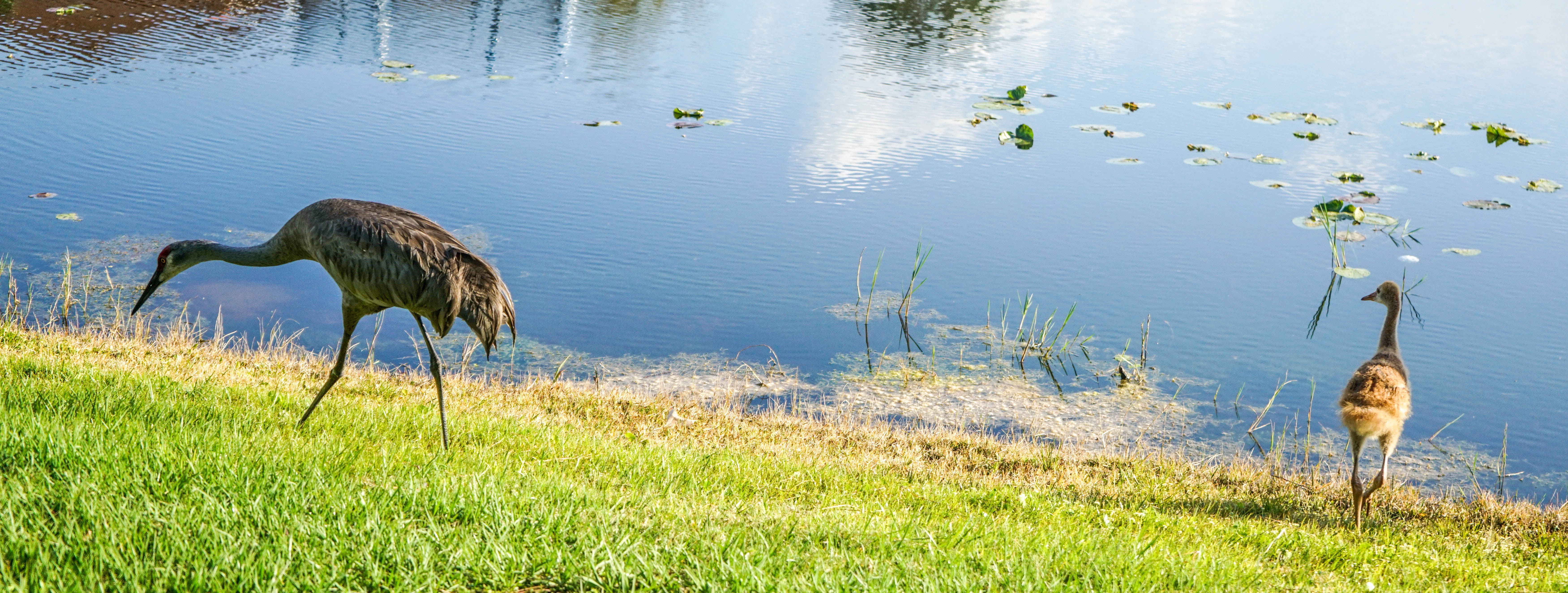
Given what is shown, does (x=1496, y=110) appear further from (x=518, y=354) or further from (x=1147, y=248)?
(x=518, y=354)

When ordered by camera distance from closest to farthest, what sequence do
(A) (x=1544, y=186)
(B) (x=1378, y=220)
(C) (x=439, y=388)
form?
(C) (x=439, y=388) → (B) (x=1378, y=220) → (A) (x=1544, y=186)

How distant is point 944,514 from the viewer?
5.18m

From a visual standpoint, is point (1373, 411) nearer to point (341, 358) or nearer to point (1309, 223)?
point (341, 358)

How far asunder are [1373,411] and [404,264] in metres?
5.34

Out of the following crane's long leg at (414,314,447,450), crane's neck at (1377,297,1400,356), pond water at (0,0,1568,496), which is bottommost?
pond water at (0,0,1568,496)

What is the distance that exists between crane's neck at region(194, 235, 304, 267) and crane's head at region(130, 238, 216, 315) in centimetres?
2

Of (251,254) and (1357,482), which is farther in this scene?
(251,254)

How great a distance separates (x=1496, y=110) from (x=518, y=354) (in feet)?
60.3

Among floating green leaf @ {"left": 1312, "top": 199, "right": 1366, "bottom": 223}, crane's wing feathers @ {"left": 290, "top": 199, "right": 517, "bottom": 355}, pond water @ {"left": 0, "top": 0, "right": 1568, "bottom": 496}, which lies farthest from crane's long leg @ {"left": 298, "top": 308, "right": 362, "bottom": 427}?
floating green leaf @ {"left": 1312, "top": 199, "right": 1366, "bottom": 223}

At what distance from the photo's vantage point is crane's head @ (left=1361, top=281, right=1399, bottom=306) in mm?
8125

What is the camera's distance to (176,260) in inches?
252

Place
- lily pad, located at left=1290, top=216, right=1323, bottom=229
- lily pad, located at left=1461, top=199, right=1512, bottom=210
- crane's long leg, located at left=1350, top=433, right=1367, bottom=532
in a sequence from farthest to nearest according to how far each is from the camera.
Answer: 1. lily pad, located at left=1461, top=199, right=1512, bottom=210
2. lily pad, located at left=1290, top=216, right=1323, bottom=229
3. crane's long leg, located at left=1350, top=433, right=1367, bottom=532

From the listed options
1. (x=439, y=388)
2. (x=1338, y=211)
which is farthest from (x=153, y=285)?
(x=1338, y=211)

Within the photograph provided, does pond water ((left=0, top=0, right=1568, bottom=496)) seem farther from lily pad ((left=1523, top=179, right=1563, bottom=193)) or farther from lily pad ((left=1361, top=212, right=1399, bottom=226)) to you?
lily pad ((left=1361, top=212, right=1399, bottom=226))
